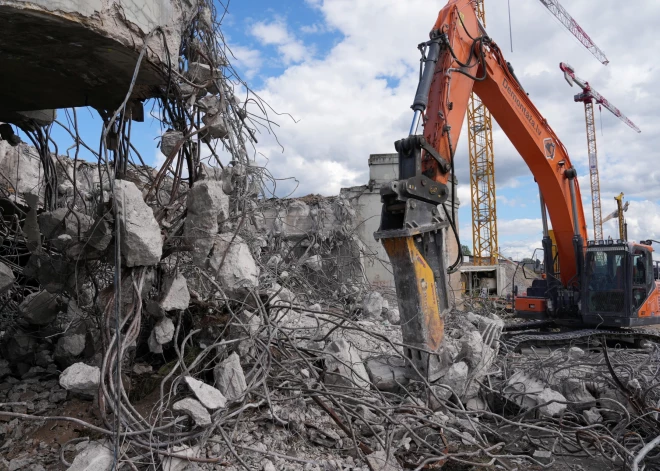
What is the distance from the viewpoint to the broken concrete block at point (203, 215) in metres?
3.34

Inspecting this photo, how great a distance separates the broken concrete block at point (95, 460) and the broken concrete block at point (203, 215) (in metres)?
1.35

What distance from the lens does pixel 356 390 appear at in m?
3.89

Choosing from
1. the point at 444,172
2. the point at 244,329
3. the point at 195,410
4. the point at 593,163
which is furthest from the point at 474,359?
the point at 593,163

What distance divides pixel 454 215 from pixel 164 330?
3176 mm

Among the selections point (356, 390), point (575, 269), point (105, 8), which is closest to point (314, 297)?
point (356, 390)

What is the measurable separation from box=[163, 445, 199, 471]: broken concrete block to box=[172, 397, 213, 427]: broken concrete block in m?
0.14

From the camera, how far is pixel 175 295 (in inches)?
131

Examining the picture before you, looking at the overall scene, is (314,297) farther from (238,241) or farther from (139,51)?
(139,51)

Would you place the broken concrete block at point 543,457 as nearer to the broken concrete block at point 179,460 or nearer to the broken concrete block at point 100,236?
the broken concrete block at point 179,460

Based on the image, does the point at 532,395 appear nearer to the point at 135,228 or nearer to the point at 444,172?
the point at 444,172

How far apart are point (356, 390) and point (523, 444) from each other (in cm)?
135

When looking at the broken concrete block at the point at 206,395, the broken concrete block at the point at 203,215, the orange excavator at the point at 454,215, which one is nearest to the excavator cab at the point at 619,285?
the orange excavator at the point at 454,215

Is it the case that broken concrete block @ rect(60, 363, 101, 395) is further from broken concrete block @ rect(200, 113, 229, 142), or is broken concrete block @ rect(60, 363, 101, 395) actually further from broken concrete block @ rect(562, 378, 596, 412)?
broken concrete block @ rect(562, 378, 596, 412)

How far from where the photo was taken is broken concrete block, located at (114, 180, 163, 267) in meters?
2.94
